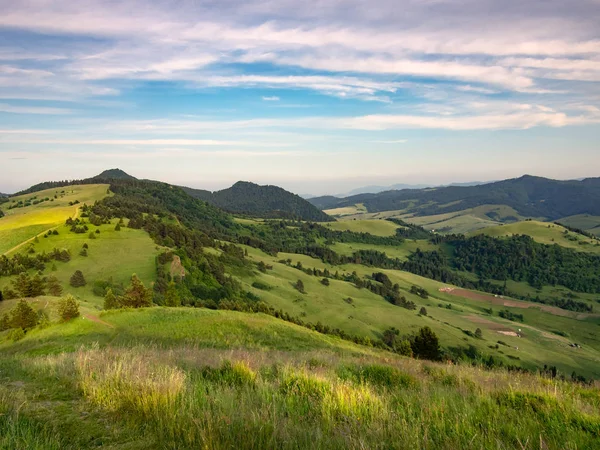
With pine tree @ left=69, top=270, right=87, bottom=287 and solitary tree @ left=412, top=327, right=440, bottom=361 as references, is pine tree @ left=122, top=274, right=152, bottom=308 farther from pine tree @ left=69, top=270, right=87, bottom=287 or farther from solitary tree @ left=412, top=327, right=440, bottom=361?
solitary tree @ left=412, top=327, right=440, bottom=361

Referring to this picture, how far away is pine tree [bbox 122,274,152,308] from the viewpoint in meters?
49.6

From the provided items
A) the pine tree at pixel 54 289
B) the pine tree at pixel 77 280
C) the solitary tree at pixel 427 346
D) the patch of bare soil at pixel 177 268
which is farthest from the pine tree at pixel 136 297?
Answer: the patch of bare soil at pixel 177 268

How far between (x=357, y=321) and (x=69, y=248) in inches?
3448

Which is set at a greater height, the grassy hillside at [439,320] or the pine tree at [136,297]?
the pine tree at [136,297]

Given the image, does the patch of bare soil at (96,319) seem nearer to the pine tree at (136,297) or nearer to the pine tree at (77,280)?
the pine tree at (136,297)

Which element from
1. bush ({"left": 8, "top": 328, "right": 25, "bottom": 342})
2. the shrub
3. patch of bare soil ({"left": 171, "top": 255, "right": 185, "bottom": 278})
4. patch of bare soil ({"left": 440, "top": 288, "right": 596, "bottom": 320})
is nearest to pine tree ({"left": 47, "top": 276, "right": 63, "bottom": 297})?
patch of bare soil ({"left": 171, "top": 255, "right": 185, "bottom": 278})

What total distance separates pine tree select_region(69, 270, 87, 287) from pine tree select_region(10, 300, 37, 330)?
4502 centimetres

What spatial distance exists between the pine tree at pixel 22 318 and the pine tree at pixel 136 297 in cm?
1324

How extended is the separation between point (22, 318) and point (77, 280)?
46.6 metres

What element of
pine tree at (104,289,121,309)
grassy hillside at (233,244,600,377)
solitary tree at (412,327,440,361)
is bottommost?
grassy hillside at (233,244,600,377)

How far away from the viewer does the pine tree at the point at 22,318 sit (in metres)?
35.8

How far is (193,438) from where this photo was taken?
15.0ft

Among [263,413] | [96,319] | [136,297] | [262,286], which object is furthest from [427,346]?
[262,286]

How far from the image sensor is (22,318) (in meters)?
36.1
